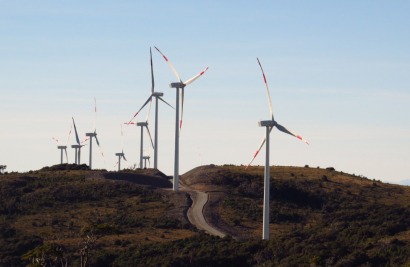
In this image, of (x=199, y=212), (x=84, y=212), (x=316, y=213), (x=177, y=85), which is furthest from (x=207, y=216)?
(x=177, y=85)

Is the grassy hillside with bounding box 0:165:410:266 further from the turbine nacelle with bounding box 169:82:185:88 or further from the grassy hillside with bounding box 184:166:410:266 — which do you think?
the turbine nacelle with bounding box 169:82:185:88

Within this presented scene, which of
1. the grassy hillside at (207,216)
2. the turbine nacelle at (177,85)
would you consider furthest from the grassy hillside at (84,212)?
the turbine nacelle at (177,85)

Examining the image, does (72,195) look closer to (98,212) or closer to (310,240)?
(98,212)

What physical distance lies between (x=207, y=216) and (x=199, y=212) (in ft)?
8.39

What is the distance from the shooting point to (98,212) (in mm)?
155625

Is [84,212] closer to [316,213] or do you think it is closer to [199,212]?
[199,212]

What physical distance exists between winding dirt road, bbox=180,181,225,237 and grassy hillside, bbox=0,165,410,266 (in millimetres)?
1571

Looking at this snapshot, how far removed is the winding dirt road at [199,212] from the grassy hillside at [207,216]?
5.15 ft

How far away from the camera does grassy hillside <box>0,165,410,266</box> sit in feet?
373

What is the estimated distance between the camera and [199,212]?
15500 centimetres

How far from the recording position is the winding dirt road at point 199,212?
471 feet

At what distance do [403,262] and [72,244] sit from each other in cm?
4367

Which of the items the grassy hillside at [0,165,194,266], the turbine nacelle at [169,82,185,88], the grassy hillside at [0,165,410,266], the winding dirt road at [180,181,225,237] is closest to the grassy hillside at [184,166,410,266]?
the grassy hillside at [0,165,410,266]

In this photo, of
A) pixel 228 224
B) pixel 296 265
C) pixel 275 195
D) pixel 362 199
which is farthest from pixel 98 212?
pixel 296 265
